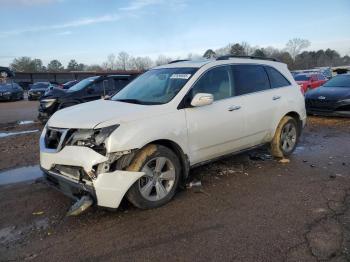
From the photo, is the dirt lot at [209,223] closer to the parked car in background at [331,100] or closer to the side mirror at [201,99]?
the side mirror at [201,99]

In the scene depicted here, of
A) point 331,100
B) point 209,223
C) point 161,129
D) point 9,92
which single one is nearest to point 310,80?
point 331,100

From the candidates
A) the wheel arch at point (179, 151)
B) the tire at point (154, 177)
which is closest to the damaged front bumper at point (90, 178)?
the tire at point (154, 177)

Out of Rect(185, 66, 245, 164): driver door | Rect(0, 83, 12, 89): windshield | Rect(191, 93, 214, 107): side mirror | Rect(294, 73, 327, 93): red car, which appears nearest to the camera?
Rect(191, 93, 214, 107): side mirror

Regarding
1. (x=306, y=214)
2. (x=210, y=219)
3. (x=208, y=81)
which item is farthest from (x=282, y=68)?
(x=210, y=219)

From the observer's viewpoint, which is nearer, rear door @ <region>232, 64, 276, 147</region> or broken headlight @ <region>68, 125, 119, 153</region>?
broken headlight @ <region>68, 125, 119, 153</region>

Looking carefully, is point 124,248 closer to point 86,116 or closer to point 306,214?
point 86,116

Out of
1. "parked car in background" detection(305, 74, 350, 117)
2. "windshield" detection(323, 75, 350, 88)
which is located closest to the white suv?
"parked car in background" detection(305, 74, 350, 117)

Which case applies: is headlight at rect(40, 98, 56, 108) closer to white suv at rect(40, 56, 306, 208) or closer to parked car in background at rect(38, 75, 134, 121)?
parked car in background at rect(38, 75, 134, 121)

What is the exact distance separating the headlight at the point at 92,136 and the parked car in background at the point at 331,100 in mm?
9064

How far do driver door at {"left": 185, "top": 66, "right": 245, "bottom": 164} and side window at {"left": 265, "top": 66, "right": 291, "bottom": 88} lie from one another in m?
1.17

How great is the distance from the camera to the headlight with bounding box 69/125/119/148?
4061mm

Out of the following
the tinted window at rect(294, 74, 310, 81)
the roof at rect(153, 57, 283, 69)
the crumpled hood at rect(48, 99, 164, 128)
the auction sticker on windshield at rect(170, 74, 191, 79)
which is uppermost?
the roof at rect(153, 57, 283, 69)

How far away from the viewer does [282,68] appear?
6.80 meters

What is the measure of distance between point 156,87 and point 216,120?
3.40ft
